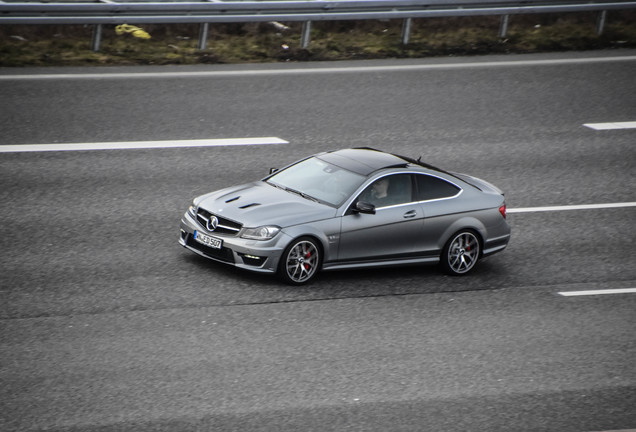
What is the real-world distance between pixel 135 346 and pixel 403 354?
2.66m

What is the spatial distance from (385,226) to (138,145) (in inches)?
219

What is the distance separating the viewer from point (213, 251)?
11234mm

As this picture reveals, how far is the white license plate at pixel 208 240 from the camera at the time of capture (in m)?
11.1

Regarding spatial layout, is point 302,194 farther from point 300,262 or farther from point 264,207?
point 300,262

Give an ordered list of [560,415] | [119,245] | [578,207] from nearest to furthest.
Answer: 1. [560,415]
2. [119,245]
3. [578,207]

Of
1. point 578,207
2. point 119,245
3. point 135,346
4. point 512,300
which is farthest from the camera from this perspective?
point 578,207

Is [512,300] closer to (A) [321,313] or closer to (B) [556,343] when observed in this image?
(B) [556,343]

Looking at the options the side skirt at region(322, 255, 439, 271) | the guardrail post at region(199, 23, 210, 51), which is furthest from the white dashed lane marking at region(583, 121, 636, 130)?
the guardrail post at region(199, 23, 210, 51)

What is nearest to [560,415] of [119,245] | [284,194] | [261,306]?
[261,306]

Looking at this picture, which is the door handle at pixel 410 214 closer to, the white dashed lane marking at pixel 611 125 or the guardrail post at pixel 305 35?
the white dashed lane marking at pixel 611 125

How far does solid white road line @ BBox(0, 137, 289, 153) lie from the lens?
49.2 ft

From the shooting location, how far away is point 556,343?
10.0m

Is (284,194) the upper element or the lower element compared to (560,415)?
upper

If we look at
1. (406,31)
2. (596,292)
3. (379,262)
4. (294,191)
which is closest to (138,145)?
(294,191)
